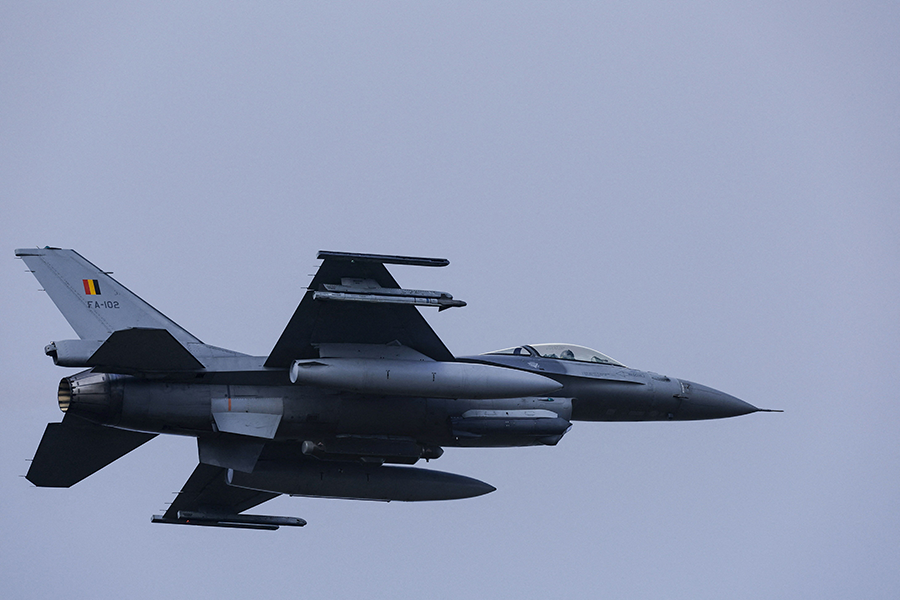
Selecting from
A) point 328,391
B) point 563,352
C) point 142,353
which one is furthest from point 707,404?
point 142,353

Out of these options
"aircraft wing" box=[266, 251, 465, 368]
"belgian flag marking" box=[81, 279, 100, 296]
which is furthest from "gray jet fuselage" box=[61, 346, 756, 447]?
"belgian flag marking" box=[81, 279, 100, 296]

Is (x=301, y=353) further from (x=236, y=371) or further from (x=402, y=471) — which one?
(x=402, y=471)

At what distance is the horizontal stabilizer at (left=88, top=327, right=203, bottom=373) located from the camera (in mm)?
17297

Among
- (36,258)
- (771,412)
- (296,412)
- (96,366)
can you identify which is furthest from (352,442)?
(771,412)

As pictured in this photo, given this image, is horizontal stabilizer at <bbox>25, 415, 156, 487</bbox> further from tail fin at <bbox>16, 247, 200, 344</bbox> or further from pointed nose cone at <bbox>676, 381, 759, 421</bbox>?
pointed nose cone at <bbox>676, 381, 759, 421</bbox>

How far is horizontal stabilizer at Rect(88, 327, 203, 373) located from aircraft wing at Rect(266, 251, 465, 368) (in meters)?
1.44

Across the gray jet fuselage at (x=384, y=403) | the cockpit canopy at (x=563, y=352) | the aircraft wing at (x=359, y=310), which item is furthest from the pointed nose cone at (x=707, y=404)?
the aircraft wing at (x=359, y=310)

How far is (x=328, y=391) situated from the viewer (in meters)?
19.2

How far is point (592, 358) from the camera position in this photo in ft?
70.1

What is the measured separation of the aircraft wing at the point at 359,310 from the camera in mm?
17359

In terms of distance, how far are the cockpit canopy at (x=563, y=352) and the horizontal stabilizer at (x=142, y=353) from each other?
5540mm

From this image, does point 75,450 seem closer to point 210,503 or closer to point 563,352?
point 210,503

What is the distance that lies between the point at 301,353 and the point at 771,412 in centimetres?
909

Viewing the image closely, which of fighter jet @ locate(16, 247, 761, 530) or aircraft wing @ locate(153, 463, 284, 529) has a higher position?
fighter jet @ locate(16, 247, 761, 530)
